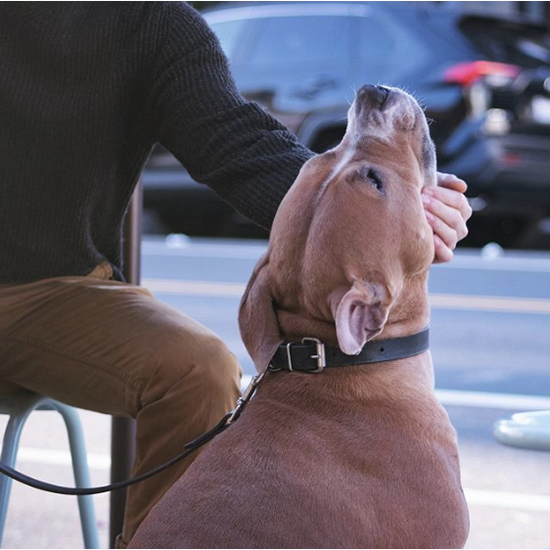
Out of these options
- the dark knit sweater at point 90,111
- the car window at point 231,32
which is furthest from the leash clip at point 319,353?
the car window at point 231,32

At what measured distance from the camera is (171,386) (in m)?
2.50

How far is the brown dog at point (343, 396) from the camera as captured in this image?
1.93 m

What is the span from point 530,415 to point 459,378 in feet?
12.0

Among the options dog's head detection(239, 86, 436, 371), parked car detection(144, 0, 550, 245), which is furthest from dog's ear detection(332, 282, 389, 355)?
parked car detection(144, 0, 550, 245)

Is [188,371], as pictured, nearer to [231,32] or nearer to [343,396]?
[343,396]

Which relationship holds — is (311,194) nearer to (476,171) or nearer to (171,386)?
(171,386)

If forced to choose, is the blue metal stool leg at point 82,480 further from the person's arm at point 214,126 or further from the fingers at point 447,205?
the fingers at point 447,205

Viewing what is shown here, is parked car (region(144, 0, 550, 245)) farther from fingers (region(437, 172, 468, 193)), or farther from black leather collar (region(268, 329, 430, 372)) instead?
black leather collar (region(268, 329, 430, 372))

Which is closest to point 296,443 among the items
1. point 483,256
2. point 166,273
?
point 166,273

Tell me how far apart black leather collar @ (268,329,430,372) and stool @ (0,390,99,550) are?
0.82 m

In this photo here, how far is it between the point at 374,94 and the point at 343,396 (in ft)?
1.99

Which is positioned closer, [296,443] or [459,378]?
[296,443]

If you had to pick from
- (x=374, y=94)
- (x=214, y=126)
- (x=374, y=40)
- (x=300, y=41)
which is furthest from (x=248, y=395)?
(x=300, y=41)

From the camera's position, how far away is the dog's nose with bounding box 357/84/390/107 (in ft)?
7.26
